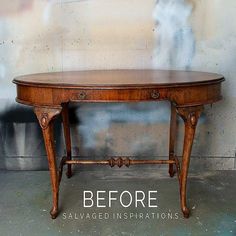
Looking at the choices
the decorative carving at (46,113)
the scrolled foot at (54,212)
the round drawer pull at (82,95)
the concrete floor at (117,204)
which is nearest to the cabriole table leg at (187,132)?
the concrete floor at (117,204)

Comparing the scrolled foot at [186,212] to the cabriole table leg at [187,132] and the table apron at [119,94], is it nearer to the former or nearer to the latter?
the cabriole table leg at [187,132]

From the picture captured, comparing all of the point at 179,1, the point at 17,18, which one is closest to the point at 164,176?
the point at 179,1

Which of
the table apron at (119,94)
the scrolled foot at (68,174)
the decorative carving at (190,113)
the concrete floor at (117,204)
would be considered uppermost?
the table apron at (119,94)

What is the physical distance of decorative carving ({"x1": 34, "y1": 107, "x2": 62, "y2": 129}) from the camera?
2.00m

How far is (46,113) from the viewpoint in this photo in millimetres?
2016

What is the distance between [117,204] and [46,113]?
873 millimetres

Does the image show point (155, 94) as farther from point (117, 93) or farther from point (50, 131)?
point (50, 131)

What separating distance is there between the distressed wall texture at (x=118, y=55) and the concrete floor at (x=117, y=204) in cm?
19

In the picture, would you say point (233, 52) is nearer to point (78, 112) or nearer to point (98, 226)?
point (78, 112)

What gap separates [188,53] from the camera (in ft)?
9.07

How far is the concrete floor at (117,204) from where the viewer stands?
2125mm

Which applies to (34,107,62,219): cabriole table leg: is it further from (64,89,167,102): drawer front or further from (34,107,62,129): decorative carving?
(64,89,167,102): drawer front

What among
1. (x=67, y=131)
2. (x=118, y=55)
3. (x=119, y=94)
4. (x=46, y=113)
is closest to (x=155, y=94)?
(x=119, y=94)

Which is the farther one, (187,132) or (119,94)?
(187,132)
